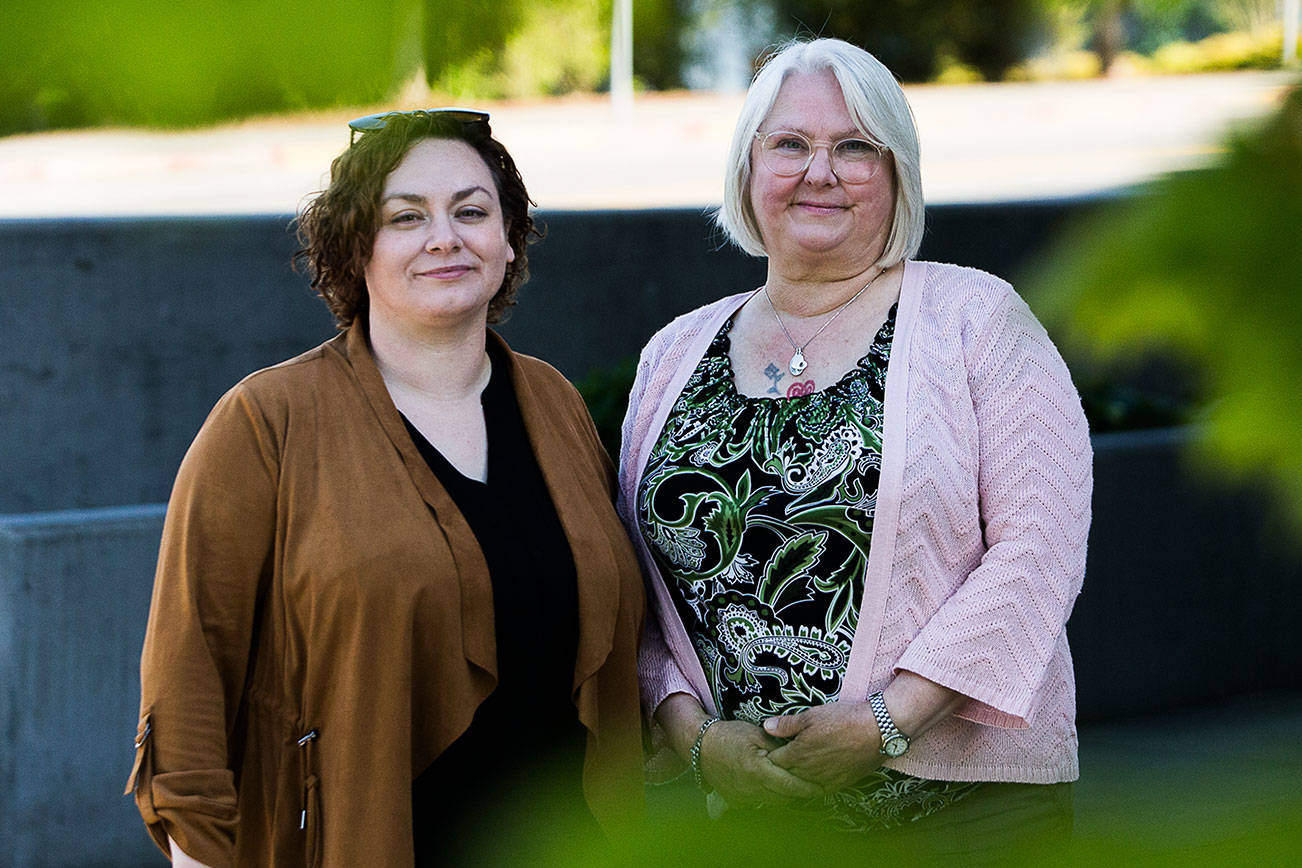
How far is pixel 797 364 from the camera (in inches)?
104

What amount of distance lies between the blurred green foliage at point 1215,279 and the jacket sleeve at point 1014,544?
80.0 inches

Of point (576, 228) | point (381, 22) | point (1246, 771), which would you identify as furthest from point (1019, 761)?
point (576, 228)

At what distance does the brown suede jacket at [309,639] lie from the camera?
229cm

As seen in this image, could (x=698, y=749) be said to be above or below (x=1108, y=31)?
below

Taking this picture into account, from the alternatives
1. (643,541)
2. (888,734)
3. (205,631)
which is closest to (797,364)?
(643,541)

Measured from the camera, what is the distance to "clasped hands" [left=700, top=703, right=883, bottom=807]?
2.36 metres

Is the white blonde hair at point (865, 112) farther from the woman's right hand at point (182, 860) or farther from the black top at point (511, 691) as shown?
the woman's right hand at point (182, 860)

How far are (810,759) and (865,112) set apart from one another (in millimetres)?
1184

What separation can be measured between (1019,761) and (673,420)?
92 centimetres

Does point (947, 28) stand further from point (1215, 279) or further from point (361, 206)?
point (361, 206)

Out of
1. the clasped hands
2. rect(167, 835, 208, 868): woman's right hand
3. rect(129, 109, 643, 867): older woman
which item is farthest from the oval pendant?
rect(167, 835, 208, 868): woman's right hand

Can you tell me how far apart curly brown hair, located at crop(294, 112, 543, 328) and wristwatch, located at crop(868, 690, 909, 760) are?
4.05 feet

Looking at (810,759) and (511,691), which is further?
(511,691)

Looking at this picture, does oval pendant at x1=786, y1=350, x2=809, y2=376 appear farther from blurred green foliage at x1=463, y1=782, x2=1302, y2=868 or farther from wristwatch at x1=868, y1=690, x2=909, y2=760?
blurred green foliage at x1=463, y1=782, x2=1302, y2=868
